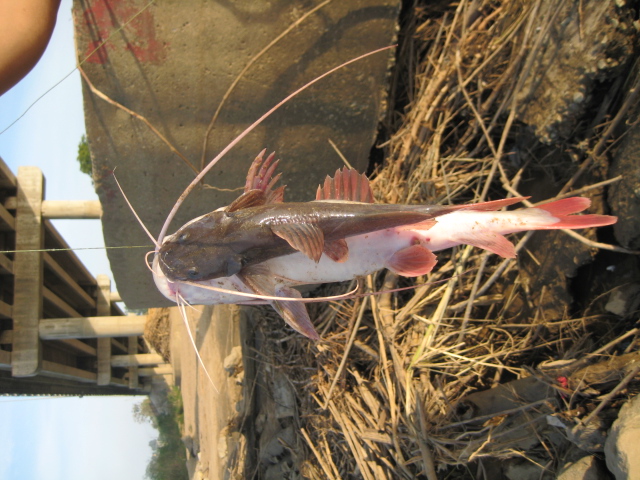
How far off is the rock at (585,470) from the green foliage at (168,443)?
7176mm

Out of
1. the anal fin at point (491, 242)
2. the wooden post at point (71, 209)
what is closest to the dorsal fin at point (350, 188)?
the anal fin at point (491, 242)

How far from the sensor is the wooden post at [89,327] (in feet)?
16.8

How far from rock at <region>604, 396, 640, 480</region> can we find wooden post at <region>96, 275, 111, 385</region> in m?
7.58

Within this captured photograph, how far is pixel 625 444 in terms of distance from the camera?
1403mm

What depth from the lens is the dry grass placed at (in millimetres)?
1900

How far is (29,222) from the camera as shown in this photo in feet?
15.9

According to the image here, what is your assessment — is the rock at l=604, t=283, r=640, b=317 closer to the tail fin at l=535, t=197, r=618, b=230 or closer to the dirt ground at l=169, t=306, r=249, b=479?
the tail fin at l=535, t=197, r=618, b=230

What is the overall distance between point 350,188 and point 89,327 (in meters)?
5.18

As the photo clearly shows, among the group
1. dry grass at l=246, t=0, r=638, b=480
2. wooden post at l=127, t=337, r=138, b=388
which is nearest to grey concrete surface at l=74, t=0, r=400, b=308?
dry grass at l=246, t=0, r=638, b=480

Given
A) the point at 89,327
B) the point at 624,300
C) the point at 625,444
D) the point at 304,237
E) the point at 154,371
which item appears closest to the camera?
the point at 304,237

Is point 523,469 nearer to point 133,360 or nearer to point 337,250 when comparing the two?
point 337,250

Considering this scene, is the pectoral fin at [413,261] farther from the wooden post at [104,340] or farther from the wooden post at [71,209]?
the wooden post at [104,340]

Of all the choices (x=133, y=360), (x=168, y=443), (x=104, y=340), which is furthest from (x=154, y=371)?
(x=104, y=340)

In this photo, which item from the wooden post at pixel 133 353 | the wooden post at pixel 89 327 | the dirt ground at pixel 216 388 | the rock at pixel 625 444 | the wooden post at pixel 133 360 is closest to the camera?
the rock at pixel 625 444
